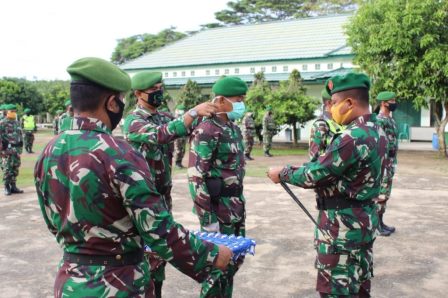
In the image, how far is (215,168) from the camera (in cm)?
388

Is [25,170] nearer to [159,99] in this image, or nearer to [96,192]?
[159,99]

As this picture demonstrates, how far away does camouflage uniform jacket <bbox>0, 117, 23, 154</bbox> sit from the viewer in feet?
32.6

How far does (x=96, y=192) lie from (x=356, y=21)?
16.1m

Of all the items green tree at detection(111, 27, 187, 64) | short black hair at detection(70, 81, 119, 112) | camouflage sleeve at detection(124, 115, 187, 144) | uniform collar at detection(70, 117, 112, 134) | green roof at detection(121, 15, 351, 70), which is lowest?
camouflage sleeve at detection(124, 115, 187, 144)

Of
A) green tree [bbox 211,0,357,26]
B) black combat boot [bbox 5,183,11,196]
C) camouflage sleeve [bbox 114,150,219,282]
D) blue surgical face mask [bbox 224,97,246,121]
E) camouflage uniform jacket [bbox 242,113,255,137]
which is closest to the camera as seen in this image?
camouflage sleeve [bbox 114,150,219,282]

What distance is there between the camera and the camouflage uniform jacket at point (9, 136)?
9.95m

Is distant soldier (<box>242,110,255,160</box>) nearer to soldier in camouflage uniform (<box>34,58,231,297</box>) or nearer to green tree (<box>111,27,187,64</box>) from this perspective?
soldier in camouflage uniform (<box>34,58,231,297</box>)

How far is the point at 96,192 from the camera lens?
190 cm

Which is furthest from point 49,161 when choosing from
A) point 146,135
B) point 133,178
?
point 146,135

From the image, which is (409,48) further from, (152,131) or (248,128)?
(152,131)

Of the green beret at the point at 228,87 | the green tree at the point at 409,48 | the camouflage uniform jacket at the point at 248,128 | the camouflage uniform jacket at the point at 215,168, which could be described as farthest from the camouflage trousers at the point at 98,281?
the camouflage uniform jacket at the point at 248,128

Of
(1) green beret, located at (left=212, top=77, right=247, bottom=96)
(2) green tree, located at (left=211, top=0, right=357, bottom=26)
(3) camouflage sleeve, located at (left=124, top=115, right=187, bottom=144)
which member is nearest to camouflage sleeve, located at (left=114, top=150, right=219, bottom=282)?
(3) camouflage sleeve, located at (left=124, top=115, right=187, bottom=144)

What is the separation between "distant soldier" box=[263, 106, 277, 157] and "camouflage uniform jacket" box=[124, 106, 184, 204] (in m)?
12.9

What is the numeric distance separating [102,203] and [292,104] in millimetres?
17201
